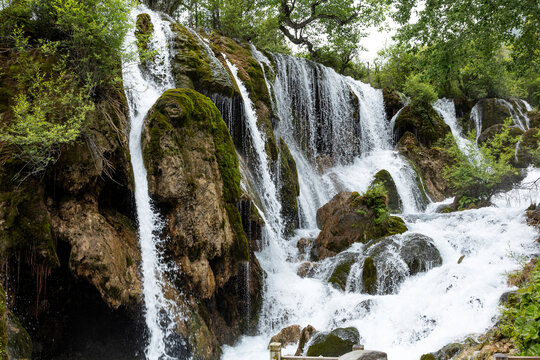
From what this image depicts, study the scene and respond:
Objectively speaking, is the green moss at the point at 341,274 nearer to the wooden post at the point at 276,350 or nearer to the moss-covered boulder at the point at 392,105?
the wooden post at the point at 276,350

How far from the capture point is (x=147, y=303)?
26.5 feet

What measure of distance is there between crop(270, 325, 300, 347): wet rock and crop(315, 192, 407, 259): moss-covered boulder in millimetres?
4145

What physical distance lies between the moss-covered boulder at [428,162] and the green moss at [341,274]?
470 inches

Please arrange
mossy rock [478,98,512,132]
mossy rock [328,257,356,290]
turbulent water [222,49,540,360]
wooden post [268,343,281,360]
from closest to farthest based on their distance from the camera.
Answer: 1. wooden post [268,343,281,360]
2. turbulent water [222,49,540,360]
3. mossy rock [328,257,356,290]
4. mossy rock [478,98,512,132]

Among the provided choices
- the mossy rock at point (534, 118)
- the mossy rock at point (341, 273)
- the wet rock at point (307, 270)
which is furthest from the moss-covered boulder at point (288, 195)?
the mossy rock at point (534, 118)

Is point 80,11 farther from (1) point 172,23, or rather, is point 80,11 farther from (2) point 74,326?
(1) point 172,23

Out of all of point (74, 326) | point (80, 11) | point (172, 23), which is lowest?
point (74, 326)

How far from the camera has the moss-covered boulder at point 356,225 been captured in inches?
551

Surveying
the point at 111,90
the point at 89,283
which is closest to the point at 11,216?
the point at 89,283

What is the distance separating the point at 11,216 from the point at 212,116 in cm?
585

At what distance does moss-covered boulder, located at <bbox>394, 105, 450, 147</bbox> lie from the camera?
25.5 meters

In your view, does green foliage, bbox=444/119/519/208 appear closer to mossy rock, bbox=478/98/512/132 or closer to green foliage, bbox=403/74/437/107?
green foliage, bbox=403/74/437/107

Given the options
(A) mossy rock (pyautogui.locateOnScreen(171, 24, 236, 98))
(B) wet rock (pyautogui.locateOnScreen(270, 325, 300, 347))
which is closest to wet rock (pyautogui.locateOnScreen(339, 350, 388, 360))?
(B) wet rock (pyautogui.locateOnScreen(270, 325, 300, 347))

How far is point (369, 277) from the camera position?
11422 mm
